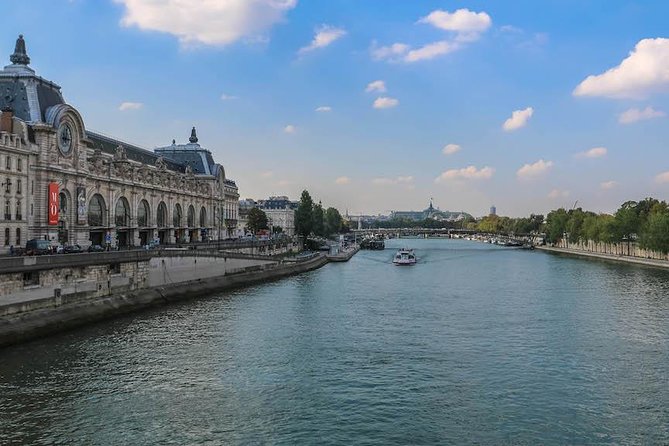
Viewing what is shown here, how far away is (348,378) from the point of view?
26.9 m

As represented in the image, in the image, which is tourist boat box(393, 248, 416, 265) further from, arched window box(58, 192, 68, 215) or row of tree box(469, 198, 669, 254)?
arched window box(58, 192, 68, 215)

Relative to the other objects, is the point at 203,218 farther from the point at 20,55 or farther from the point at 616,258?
the point at 616,258

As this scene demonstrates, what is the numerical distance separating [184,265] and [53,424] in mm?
38923

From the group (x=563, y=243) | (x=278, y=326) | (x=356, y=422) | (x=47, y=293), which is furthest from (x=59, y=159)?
(x=563, y=243)

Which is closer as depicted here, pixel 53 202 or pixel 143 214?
pixel 53 202

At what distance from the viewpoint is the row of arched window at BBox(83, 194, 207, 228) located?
66.1 metres

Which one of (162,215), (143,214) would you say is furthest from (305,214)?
(143,214)

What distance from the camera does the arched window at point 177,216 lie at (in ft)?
293

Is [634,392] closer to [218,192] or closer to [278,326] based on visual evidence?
[278,326]

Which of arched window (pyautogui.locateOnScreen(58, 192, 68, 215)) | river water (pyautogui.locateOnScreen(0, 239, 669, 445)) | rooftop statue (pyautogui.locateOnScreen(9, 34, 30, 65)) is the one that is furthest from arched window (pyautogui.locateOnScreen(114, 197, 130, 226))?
river water (pyautogui.locateOnScreen(0, 239, 669, 445))

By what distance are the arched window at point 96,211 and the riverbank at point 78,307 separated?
47.9 ft

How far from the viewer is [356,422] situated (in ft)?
70.6

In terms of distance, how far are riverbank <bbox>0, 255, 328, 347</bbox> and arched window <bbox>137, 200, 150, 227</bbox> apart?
1831 cm

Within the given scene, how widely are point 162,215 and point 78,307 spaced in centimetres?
4693
